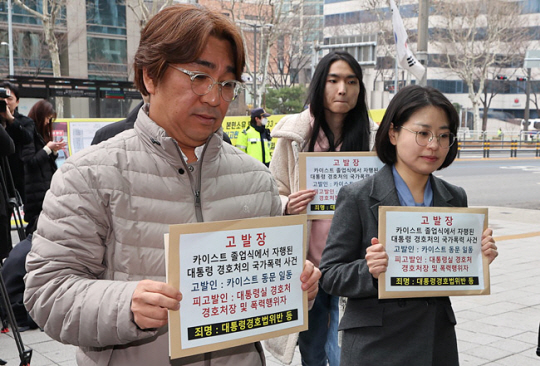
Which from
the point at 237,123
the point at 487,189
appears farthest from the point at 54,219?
the point at 487,189

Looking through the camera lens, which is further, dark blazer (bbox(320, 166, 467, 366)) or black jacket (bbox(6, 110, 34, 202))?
black jacket (bbox(6, 110, 34, 202))

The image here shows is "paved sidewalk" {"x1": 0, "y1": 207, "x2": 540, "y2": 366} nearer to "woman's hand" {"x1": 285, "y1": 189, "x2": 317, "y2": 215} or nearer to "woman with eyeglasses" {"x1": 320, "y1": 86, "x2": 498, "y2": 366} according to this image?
"woman's hand" {"x1": 285, "y1": 189, "x2": 317, "y2": 215}

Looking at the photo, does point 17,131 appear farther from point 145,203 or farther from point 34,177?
point 145,203

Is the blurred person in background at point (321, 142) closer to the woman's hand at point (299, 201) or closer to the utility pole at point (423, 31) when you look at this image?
the woman's hand at point (299, 201)

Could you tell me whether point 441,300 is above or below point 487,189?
above

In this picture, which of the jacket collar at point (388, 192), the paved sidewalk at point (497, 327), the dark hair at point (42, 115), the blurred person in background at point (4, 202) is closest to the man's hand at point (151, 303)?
the jacket collar at point (388, 192)

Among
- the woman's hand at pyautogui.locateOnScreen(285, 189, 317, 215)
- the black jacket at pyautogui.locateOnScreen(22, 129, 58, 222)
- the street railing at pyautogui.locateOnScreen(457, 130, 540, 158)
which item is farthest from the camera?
the street railing at pyautogui.locateOnScreen(457, 130, 540, 158)

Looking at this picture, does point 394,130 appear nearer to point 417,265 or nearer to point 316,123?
point 417,265

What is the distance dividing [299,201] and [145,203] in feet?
5.34

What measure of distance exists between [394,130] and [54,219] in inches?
58.5

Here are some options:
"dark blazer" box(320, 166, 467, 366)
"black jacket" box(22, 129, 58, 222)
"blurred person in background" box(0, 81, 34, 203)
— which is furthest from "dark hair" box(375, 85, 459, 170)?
"black jacket" box(22, 129, 58, 222)

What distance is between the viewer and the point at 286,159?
3461mm

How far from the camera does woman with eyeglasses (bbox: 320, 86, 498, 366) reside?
2.28 metres

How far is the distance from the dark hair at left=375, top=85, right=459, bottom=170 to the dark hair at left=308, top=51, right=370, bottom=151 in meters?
0.79
